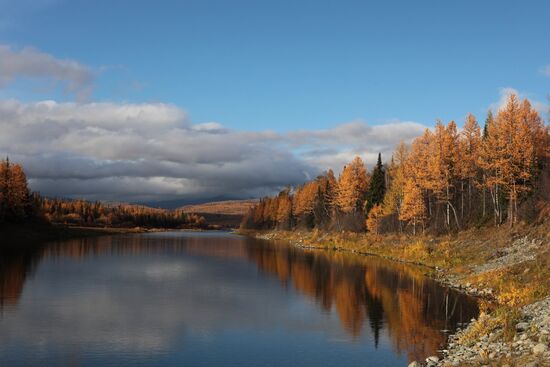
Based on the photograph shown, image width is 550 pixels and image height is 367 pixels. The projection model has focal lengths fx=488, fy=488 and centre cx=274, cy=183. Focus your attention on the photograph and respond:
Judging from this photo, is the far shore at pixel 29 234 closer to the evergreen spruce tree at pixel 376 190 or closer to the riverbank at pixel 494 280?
the riverbank at pixel 494 280

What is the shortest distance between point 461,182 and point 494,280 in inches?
1699

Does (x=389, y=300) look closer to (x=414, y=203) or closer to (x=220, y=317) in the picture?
(x=220, y=317)

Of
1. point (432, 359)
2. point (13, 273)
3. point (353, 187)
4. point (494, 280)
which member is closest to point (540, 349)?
point (432, 359)

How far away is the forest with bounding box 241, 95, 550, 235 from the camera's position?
59844 mm

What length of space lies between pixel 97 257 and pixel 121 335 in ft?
163

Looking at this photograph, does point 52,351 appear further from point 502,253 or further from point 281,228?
point 281,228

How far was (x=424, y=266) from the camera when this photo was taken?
59188 millimetres

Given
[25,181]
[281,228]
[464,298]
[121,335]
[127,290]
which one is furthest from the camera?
[281,228]

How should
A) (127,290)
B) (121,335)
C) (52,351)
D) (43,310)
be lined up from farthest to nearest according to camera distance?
(127,290) < (43,310) < (121,335) < (52,351)

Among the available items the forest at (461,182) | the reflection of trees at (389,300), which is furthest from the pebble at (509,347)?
the forest at (461,182)

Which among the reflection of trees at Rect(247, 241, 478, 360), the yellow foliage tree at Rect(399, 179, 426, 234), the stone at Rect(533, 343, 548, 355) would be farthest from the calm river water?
the yellow foliage tree at Rect(399, 179, 426, 234)

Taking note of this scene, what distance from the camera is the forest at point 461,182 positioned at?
59.8 meters

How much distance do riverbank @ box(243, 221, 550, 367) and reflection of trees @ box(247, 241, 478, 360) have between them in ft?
5.47

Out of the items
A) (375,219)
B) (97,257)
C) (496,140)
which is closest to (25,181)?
(97,257)
